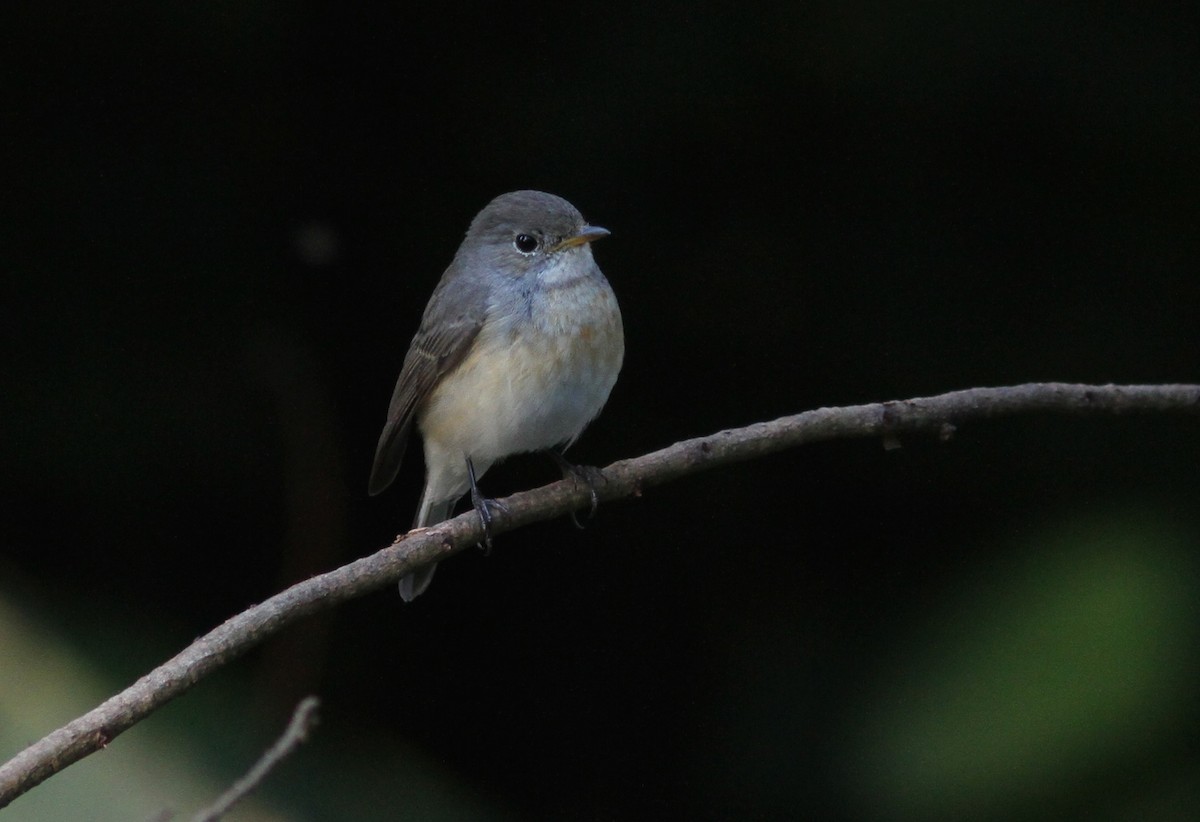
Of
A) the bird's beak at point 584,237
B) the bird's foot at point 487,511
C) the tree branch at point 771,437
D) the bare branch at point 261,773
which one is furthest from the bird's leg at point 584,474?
the bare branch at point 261,773

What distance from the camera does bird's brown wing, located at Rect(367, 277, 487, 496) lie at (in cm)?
368

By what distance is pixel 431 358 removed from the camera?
12.3 ft

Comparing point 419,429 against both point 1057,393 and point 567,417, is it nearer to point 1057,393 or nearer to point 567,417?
point 567,417

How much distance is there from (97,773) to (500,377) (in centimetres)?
144

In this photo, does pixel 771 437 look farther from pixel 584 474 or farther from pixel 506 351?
pixel 506 351

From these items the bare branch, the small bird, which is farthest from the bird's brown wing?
the bare branch

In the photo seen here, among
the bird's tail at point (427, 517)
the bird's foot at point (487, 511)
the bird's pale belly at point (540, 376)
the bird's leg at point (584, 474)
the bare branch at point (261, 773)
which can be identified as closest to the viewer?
the bare branch at point (261, 773)

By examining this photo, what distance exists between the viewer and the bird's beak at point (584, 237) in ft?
11.8

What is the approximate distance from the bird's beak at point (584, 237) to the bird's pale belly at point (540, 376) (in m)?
0.13

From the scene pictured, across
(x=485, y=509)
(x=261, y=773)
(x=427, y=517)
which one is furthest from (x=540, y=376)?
(x=261, y=773)

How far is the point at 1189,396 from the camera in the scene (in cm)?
310

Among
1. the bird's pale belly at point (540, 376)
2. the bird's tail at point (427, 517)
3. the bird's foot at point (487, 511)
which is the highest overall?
the bird's pale belly at point (540, 376)

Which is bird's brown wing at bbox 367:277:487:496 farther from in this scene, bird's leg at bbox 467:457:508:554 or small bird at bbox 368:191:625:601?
bird's leg at bbox 467:457:508:554

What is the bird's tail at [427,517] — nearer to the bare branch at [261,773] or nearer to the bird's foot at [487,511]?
the bird's foot at [487,511]
